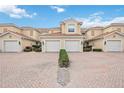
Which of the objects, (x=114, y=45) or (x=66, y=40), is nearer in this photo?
(x=66, y=40)

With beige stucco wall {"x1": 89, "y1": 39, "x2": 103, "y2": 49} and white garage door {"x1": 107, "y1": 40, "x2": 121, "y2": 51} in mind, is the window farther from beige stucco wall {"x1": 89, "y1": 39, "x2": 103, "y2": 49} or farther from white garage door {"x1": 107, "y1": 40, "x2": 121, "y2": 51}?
white garage door {"x1": 107, "y1": 40, "x2": 121, "y2": 51}

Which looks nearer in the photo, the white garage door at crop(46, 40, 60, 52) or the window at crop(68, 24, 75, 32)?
the white garage door at crop(46, 40, 60, 52)

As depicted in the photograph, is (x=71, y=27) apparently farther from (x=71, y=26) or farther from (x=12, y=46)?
(x=12, y=46)

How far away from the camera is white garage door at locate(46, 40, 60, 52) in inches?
879

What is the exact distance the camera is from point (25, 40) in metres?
25.4

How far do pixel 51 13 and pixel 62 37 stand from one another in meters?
6.08

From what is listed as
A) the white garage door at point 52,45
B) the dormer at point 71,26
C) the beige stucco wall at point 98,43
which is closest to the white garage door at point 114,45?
the beige stucco wall at point 98,43

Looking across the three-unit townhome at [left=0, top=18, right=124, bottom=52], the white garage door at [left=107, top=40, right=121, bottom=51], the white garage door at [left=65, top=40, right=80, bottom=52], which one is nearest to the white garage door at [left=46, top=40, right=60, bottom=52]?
the three-unit townhome at [left=0, top=18, right=124, bottom=52]

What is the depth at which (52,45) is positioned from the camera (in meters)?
22.4

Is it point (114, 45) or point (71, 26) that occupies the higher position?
point (71, 26)

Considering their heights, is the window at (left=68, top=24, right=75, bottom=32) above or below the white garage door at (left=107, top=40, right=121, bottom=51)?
above

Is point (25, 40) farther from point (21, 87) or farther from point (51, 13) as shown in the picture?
point (21, 87)

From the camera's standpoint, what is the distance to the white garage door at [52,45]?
2233 cm

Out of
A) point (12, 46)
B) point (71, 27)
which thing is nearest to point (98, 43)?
point (71, 27)
